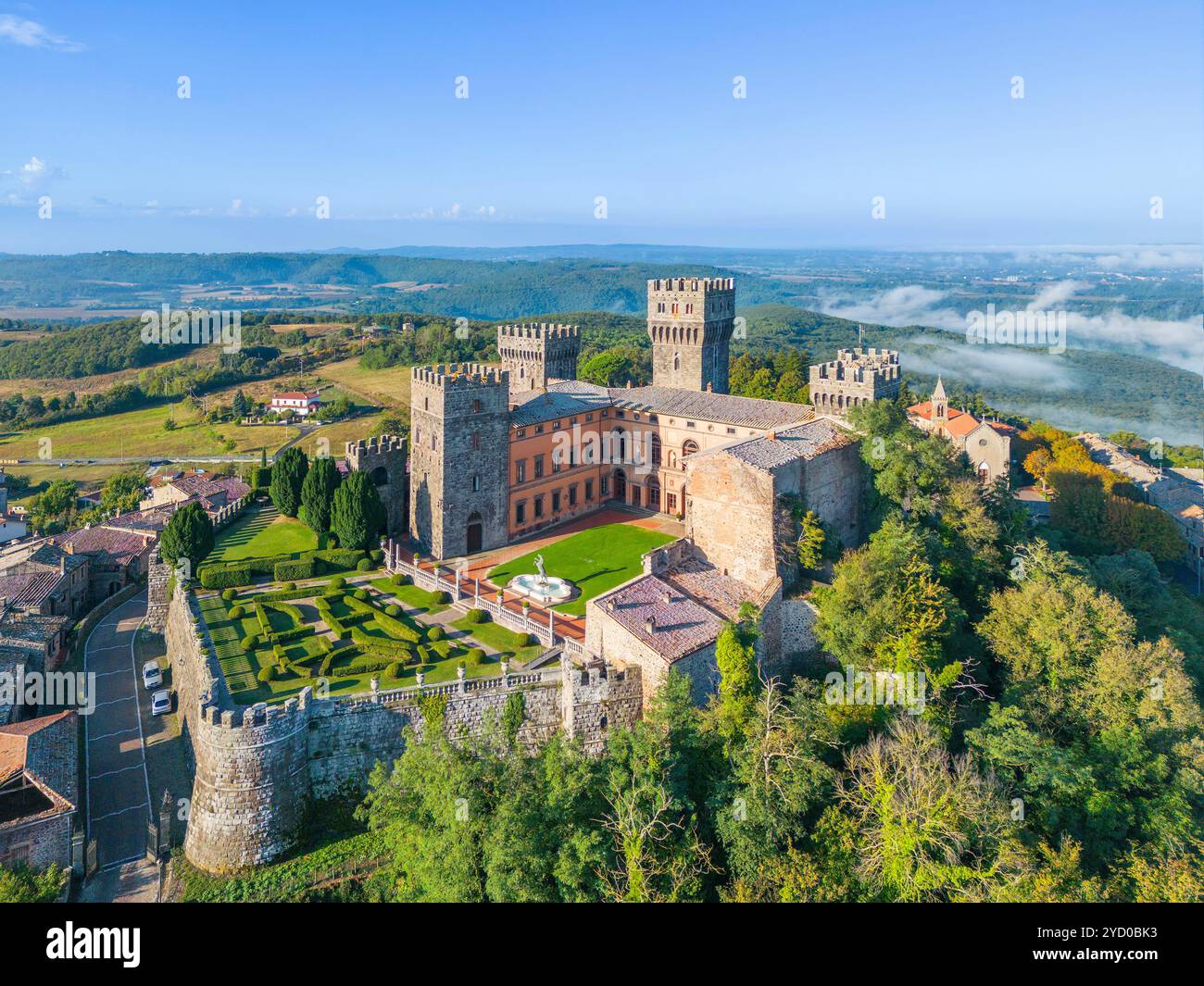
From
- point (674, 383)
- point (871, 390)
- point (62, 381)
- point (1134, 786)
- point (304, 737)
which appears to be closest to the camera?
point (304, 737)

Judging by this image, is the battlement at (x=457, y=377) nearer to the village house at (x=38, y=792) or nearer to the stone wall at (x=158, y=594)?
the stone wall at (x=158, y=594)

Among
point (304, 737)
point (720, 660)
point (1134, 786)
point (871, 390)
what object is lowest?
point (1134, 786)

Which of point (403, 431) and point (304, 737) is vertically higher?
point (403, 431)

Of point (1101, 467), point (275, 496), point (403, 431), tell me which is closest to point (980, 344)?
point (1101, 467)

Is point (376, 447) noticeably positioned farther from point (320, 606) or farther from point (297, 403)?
point (297, 403)

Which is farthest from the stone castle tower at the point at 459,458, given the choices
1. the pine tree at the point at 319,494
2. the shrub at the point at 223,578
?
the shrub at the point at 223,578

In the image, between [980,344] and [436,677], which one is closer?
[436,677]

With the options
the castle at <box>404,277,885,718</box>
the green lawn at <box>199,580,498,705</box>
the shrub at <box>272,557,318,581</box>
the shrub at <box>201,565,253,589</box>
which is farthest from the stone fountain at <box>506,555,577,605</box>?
the shrub at <box>201,565,253,589</box>
